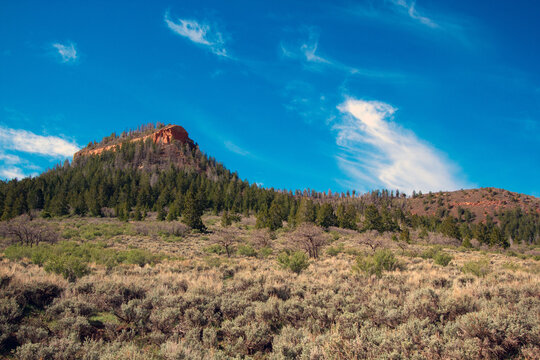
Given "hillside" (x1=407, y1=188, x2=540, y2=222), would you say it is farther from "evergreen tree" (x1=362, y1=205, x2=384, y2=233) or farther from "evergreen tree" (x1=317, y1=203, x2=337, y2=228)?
"evergreen tree" (x1=317, y1=203, x2=337, y2=228)

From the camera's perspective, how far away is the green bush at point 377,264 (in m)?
13.3

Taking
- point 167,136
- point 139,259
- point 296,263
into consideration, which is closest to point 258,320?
point 296,263

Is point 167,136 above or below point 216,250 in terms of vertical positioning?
above

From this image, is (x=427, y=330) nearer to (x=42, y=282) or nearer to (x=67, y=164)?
(x=42, y=282)

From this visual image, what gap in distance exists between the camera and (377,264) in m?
A: 13.8

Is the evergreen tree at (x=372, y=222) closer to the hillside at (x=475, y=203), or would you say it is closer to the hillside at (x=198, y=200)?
the hillside at (x=198, y=200)

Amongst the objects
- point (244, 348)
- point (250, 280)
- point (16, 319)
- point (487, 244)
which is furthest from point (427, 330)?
point (487, 244)

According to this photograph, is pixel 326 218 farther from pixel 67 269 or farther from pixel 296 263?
pixel 67 269

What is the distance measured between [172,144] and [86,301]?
132 meters

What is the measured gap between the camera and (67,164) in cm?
11744

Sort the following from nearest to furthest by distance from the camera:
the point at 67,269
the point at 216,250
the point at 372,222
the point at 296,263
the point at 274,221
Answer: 1. the point at 67,269
2. the point at 296,263
3. the point at 216,250
4. the point at 274,221
5. the point at 372,222

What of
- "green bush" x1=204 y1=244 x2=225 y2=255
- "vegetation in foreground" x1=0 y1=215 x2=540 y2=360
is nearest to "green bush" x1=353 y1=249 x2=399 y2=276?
"vegetation in foreground" x1=0 y1=215 x2=540 y2=360

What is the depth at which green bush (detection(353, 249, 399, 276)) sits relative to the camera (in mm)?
13265

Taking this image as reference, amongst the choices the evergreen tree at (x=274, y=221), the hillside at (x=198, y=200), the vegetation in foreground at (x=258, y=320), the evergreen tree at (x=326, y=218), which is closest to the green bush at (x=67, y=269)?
the vegetation in foreground at (x=258, y=320)
